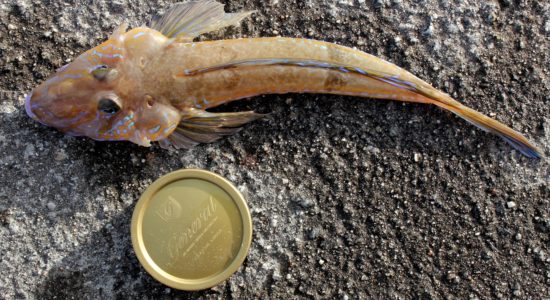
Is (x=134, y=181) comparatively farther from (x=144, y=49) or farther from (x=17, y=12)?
(x=17, y=12)

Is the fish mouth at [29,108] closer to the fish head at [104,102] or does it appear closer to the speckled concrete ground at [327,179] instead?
the fish head at [104,102]

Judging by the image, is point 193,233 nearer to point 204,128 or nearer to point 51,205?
point 204,128

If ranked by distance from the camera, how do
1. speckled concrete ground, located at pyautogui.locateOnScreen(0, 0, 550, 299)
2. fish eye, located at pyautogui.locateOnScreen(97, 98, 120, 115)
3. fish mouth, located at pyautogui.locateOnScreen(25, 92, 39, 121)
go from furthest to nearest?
speckled concrete ground, located at pyautogui.locateOnScreen(0, 0, 550, 299)
fish mouth, located at pyautogui.locateOnScreen(25, 92, 39, 121)
fish eye, located at pyautogui.locateOnScreen(97, 98, 120, 115)

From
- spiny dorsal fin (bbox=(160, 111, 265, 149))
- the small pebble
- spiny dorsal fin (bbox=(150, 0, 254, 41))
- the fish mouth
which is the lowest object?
the small pebble

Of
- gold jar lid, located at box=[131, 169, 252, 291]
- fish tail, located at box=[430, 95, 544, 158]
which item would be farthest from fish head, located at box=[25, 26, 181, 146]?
fish tail, located at box=[430, 95, 544, 158]

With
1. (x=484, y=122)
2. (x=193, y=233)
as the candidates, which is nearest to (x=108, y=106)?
(x=193, y=233)

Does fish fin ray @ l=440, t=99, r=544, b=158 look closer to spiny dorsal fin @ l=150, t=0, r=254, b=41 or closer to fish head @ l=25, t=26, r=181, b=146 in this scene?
spiny dorsal fin @ l=150, t=0, r=254, b=41
